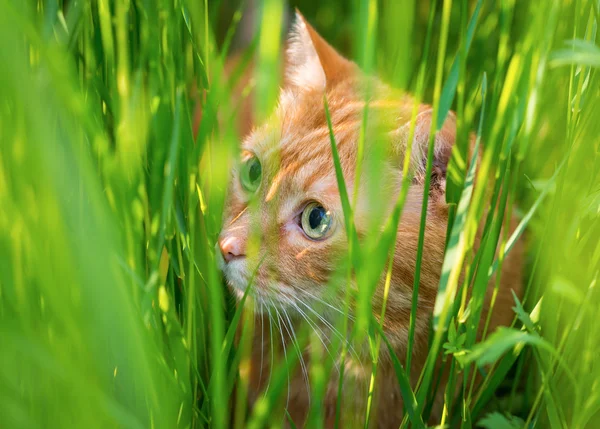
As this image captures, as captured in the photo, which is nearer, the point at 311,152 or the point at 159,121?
the point at 159,121

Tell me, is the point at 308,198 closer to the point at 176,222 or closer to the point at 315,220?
the point at 315,220

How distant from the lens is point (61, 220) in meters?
0.53

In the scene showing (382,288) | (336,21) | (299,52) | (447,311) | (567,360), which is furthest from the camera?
(336,21)

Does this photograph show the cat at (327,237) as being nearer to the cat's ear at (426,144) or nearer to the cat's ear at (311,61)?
the cat's ear at (426,144)

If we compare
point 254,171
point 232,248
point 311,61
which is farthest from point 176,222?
point 311,61

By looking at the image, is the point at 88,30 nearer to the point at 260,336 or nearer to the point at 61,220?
the point at 61,220

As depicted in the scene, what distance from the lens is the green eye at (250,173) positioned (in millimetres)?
1140

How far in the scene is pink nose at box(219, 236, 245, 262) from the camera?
37.8 inches

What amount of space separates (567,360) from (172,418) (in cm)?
54

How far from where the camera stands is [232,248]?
3.15 feet

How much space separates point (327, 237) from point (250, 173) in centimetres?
28

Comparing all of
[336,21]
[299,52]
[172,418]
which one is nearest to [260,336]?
[172,418]

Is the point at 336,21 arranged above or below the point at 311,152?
above

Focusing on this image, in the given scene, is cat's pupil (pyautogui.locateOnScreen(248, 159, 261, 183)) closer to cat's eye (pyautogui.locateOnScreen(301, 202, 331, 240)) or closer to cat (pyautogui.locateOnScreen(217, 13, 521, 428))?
cat (pyautogui.locateOnScreen(217, 13, 521, 428))
